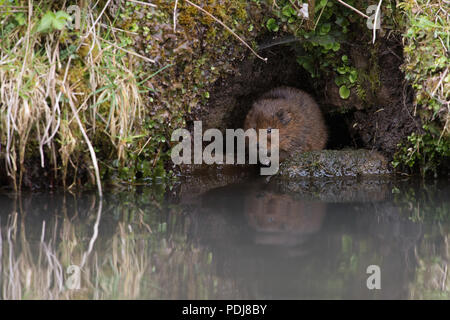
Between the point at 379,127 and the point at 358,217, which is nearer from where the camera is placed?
the point at 358,217

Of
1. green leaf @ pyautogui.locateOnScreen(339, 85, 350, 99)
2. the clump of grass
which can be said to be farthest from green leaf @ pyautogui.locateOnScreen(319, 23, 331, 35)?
the clump of grass

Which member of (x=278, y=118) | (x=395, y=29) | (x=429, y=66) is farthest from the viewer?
(x=278, y=118)

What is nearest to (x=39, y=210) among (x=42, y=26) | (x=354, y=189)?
(x=42, y=26)

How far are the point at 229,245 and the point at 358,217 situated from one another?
823 mm

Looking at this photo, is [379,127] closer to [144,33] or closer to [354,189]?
[354,189]

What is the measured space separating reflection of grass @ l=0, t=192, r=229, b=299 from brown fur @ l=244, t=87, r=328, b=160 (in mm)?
2012

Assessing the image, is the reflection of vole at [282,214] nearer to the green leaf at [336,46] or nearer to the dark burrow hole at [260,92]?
the dark burrow hole at [260,92]

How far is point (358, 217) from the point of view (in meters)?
2.78

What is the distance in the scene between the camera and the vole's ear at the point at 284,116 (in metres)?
4.50

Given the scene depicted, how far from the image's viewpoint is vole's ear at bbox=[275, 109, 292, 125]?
4496 millimetres

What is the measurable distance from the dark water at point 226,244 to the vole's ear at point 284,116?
1.20m

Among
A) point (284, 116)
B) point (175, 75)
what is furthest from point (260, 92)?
point (175, 75)

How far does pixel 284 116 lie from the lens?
453cm

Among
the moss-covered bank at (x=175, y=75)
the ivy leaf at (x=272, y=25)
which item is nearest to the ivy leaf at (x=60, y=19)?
the moss-covered bank at (x=175, y=75)
